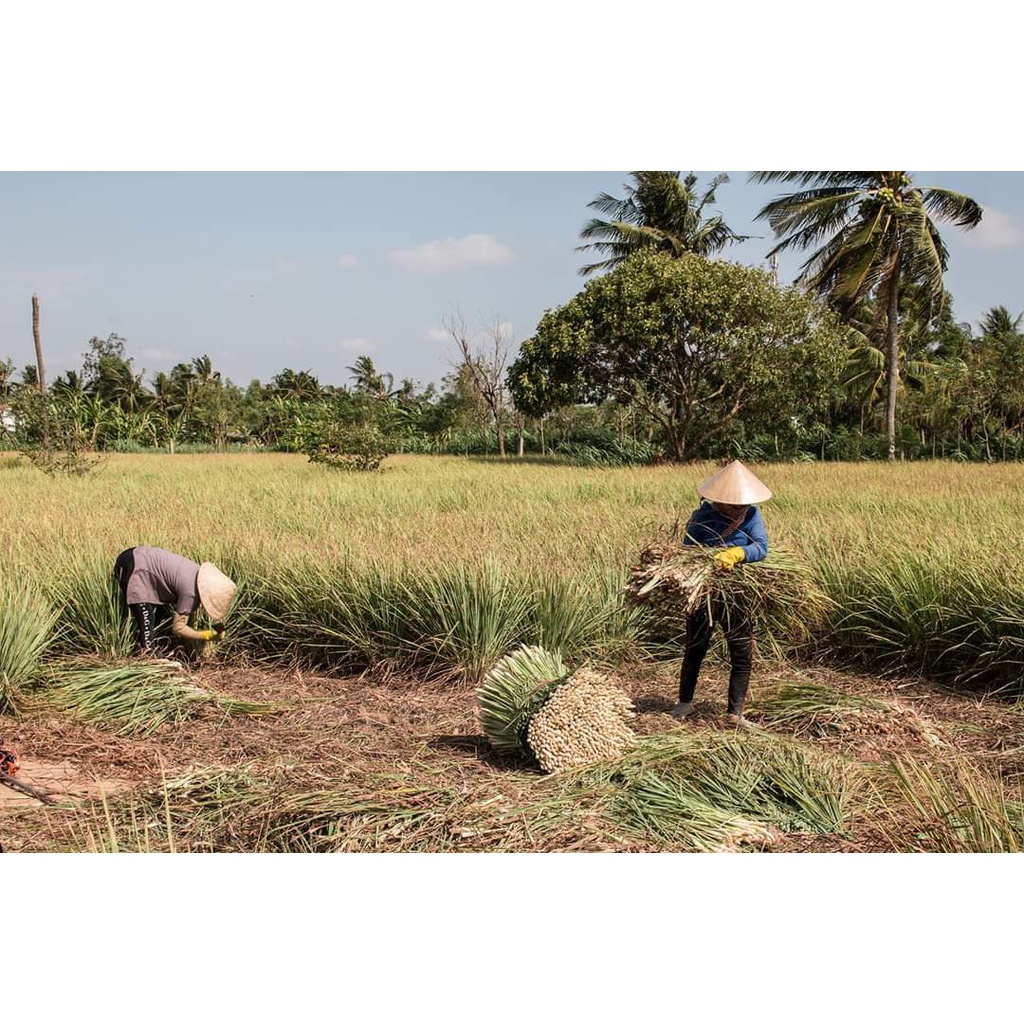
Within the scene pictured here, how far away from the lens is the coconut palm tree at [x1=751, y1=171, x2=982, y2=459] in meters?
21.5

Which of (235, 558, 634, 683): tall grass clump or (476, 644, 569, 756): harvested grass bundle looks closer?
(476, 644, 569, 756): harvested grass bundle

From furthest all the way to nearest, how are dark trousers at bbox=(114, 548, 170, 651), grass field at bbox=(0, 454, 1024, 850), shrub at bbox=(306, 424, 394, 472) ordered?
shrub at bbox=(306, 424, 394, 472), dark trousers at bbox=(114, 548, 170, 651), grass field at bbox=(0, 454, 1024, 850)

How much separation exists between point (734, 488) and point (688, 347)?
1915 centimetres

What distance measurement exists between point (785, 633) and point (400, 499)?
6.70 metres

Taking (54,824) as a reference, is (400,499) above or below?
above

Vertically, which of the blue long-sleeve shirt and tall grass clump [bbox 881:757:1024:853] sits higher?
the blue long-sleeve shirt

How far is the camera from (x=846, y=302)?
24.5 m

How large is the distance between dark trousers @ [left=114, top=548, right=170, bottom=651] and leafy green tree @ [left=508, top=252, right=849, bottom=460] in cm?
1744

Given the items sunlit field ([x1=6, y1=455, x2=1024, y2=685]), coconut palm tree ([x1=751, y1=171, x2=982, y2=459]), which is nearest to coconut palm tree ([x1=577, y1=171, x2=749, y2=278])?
coconut palm tree ([x1=751, y1=171, x2=982, y2=459])

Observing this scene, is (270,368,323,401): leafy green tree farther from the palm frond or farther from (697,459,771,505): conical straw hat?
(697,459,771,505): conical straw hat

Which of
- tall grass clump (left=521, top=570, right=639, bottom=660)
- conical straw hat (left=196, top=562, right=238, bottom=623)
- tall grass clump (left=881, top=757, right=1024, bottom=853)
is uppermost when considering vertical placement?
conical straw hat (left=196, top=562, right=238, bottom=623)

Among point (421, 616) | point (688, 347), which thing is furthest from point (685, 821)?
point (688, 347)

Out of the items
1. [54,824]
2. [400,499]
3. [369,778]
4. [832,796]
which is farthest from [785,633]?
[400,499]

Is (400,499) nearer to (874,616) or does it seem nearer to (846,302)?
(874,616)
